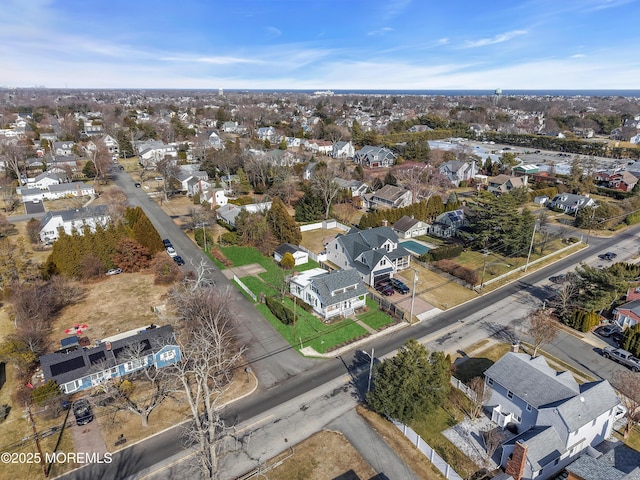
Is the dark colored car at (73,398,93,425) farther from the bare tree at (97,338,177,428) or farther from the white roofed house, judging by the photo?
the white roofed house

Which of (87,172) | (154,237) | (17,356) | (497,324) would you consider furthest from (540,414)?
(87,172)

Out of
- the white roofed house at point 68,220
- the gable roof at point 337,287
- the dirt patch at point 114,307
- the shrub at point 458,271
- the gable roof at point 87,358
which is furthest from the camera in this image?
the white roofed house at point 68,220

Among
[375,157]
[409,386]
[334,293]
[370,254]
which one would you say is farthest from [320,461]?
[375,157]

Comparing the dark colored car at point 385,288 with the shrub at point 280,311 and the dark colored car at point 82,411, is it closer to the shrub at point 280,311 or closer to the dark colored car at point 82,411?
the shrub at point 280,311

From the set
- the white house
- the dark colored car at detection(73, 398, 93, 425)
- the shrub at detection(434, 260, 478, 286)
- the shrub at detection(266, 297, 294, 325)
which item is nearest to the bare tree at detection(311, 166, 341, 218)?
the white house

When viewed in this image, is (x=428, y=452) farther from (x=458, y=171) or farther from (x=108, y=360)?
(x=458, y=171)

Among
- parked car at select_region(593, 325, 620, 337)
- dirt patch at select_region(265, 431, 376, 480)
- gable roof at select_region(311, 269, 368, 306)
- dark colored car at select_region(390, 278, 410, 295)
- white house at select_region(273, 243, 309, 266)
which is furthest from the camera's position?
white house at select_region(273, 243, 309, 266)

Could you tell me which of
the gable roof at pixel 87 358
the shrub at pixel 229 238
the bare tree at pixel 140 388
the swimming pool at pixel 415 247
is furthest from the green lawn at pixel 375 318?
the shrub at pixel 229 238

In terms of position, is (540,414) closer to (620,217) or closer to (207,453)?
(207,453)
